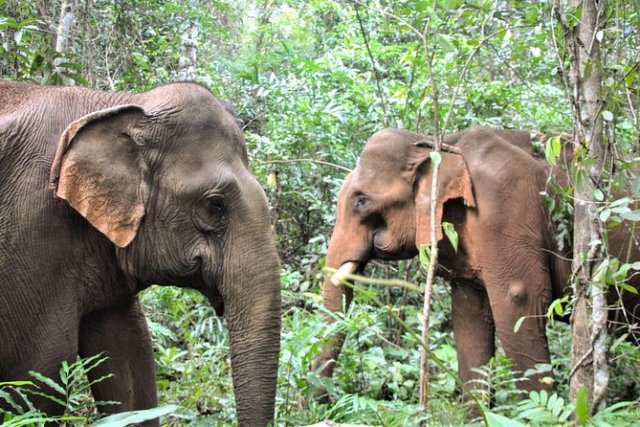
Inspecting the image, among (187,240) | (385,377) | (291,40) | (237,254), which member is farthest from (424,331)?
(291,40)

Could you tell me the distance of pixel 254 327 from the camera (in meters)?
4.26

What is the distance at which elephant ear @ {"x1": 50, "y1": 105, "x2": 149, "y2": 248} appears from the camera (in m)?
4.20

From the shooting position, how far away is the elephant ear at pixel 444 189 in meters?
6.18

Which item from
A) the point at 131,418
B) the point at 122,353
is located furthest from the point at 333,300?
the point at 131,418

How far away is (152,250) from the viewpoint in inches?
175

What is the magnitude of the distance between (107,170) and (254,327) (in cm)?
99

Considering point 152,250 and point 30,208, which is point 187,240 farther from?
point 30,208

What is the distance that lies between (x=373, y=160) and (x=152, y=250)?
2.32 m

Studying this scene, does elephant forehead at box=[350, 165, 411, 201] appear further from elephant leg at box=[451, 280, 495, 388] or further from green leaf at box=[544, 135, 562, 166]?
green leaf at box=[544, 135, 562, 166]

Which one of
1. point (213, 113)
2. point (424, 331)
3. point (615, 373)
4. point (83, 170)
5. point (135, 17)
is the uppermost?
point (135, 17)

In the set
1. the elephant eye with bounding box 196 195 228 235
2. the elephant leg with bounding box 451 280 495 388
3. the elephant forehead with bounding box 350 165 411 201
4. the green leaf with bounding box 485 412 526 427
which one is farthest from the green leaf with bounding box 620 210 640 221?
the elephant leg with bounding box 451 280 495 388

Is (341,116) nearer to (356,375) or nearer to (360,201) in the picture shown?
(360,201)

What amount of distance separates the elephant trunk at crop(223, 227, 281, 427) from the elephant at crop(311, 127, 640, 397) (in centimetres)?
173

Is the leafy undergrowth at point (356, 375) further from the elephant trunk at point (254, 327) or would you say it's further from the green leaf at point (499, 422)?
the elephant trunk at point (254, 327)
